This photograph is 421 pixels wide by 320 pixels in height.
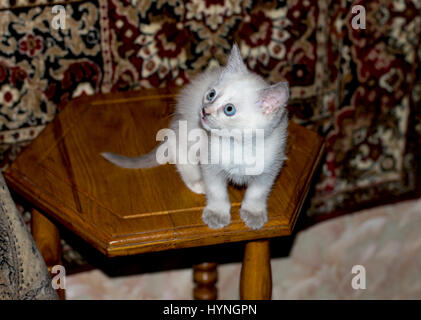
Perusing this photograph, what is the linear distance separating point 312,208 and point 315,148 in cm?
52

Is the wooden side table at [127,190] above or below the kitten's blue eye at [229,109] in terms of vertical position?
below

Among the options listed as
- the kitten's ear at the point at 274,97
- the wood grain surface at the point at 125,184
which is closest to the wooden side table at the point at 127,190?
the wood grain surface at the point at 125,184

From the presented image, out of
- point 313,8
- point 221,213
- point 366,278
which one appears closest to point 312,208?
point 366,278

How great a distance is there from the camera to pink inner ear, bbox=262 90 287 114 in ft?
2.89

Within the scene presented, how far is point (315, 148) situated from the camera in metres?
1.18

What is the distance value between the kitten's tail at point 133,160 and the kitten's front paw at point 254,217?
24cm

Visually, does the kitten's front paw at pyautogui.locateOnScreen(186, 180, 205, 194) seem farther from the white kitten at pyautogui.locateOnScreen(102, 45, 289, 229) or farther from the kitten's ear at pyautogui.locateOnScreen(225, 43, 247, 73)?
the kitten's ear at pyautogui.locateOnScreen(225, 43, 247, 73)

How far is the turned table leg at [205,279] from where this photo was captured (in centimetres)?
143

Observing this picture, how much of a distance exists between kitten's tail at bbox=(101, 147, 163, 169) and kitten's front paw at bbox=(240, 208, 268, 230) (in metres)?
0.24

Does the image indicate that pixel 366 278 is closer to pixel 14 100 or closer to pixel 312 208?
pixel 312 208

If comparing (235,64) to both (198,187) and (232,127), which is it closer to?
(232,127)

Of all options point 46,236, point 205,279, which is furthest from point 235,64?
point 205,279

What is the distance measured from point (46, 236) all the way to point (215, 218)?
17.3 inches

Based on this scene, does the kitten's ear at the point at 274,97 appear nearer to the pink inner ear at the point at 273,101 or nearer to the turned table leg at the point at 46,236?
the pink inner ear at the point at 273,101
